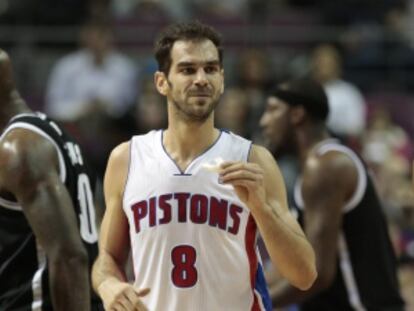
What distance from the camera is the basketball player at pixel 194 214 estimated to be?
4832 mm

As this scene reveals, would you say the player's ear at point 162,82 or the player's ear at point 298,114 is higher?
the player's ear at point 162,82

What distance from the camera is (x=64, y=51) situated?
13844 millimetres

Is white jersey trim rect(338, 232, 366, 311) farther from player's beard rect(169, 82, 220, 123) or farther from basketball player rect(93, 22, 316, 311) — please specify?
player's beard rect(169, 82, 220, 123)

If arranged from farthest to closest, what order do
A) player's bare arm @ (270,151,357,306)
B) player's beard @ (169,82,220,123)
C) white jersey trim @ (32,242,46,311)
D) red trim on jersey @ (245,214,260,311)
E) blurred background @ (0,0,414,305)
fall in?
1. blurred background @ (0,0,414,305)
2. player's bare arm @ (270,151,357,306)
3. white jersey trim @ (32,242,46,311)
4. red trim on jersey @ (245,214,260,311)
5. player's beard @ (169,82,220,123)

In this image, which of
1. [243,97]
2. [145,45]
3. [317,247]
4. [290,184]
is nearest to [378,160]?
[290,184]

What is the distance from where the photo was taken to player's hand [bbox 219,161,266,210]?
4.43 metres

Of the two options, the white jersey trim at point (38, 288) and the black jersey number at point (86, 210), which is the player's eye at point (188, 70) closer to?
the black jersey number at point (86, 210)

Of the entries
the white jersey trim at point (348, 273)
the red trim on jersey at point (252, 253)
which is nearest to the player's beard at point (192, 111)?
the red trim on jersey at point (252, 253)

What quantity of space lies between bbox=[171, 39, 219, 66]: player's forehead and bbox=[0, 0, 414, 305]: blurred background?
21.1 feet

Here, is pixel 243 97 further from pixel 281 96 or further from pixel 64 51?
pixel 281 96

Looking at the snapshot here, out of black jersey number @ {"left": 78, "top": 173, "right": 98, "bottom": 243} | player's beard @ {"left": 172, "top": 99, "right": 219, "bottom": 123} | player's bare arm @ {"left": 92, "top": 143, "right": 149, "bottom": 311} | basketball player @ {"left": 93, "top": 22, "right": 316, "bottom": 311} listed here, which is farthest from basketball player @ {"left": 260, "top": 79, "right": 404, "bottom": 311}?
player's beard @ {"left": 172, "top": 99, "right": 219, "bottom": 123}

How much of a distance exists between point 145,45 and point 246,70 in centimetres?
193

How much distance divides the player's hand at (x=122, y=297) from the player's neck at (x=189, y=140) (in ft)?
2.09

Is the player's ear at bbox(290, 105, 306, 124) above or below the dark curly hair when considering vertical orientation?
below
